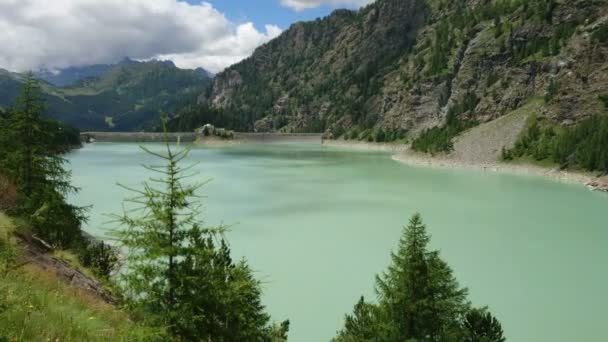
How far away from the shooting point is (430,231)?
32.4 metres

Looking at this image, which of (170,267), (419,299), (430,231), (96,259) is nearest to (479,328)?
(419,299)

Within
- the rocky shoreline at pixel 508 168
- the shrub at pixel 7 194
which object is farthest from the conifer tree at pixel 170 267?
the rocky shoreline at pixel 508 168

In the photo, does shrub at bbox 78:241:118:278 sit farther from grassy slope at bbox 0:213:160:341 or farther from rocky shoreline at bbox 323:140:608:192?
rocky shoreline at bbox 323:140:608:192

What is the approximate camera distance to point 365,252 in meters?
26.8

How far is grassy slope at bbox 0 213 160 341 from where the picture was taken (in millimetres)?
5617

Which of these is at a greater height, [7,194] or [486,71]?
[486,71]

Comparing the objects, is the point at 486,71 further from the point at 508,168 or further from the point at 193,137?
the point at 193,137

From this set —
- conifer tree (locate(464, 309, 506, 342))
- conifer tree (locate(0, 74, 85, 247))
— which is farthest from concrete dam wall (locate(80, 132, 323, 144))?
conifer tree (locate(464, 309, 506, 342))

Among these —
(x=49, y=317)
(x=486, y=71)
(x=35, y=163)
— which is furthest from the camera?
(x=486, y=71)

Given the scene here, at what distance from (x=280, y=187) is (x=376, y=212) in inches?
670

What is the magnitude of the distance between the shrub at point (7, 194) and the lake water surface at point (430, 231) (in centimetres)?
505

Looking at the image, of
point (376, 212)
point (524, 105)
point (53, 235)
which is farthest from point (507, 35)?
point (53, 235)

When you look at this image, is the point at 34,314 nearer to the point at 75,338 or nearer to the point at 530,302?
the point at 75,338

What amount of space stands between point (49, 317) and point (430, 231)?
94.3 feet
